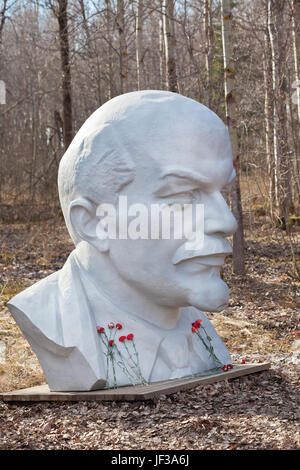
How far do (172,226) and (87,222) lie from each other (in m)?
0.64

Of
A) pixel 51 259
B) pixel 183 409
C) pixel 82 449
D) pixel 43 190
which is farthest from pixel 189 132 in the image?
pixel 43 190

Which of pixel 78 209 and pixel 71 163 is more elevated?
pixel 71 163

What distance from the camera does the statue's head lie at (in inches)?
161

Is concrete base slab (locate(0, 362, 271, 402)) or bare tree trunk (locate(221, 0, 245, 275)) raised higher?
bare tree trunk (locate(221, 0, 245, 275))

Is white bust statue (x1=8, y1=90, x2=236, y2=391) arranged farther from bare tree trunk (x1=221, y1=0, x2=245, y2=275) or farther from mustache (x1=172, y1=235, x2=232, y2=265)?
bare tree trunk (x1=221, y1=0, x2=245, y2=275)

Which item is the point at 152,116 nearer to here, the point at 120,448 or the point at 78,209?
the point at 78,209

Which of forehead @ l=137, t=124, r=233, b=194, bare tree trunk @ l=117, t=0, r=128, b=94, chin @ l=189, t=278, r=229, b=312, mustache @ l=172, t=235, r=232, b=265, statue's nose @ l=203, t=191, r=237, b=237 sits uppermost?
bare tree trunk @ l=117, t=0, r=128, b=94

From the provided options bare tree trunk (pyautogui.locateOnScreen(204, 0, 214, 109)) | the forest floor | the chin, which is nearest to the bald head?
the chin

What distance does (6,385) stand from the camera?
5.28 metres

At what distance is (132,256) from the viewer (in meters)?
4.21

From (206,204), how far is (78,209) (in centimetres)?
91

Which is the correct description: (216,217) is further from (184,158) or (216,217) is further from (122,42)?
(122,42)

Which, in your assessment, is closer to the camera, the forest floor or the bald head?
the forest floor

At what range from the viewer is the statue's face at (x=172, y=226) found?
4074 mm
